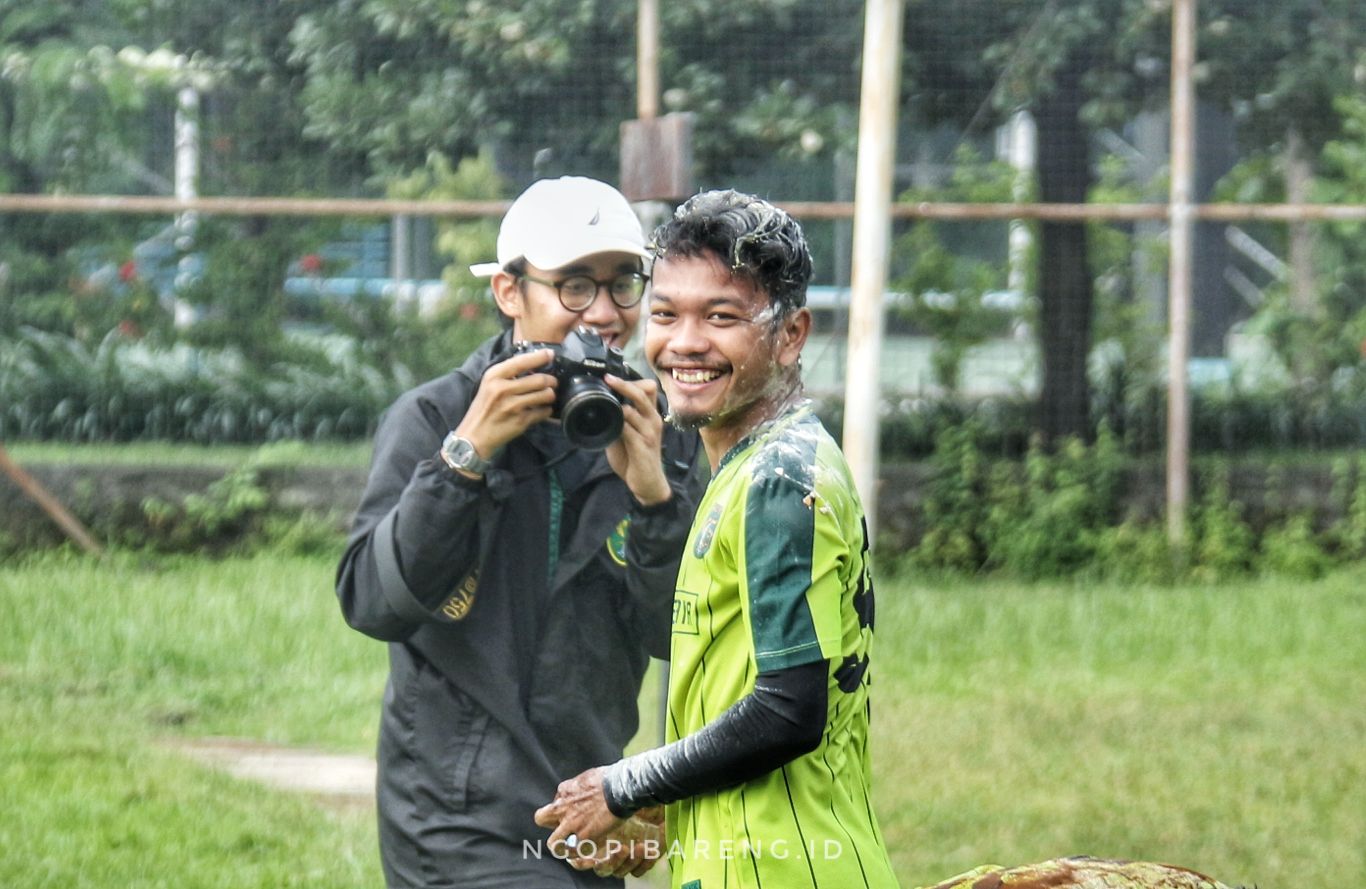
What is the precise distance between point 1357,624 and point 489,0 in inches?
207

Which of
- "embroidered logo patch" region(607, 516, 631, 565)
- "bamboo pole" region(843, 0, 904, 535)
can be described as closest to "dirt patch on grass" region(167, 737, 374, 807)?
"bamboo pole" region(843, 0, 904, 535)

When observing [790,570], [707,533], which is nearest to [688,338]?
[707,533]

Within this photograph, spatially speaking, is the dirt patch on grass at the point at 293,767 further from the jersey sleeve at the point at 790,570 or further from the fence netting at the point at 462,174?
the jersey sleeve at the point at 790,570

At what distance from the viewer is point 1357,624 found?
895cm

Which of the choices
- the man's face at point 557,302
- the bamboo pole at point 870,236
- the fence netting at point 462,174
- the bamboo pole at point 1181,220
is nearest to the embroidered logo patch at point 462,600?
the man's face at point 557,302

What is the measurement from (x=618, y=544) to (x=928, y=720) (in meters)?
4.42

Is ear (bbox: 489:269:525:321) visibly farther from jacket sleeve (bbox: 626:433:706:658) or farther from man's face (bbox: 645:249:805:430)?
man's face (bbox: 645:249:805:430)

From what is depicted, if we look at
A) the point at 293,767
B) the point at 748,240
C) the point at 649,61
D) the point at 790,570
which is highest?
the point at 649,61

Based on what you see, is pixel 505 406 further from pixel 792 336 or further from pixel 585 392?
pixel 792 336

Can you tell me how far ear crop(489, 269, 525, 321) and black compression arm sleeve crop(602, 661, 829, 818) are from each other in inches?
45.4

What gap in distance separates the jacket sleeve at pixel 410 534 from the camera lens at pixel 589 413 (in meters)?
0.18

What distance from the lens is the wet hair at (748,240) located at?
252 cm

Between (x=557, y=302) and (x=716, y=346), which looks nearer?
(x=716, y=346)

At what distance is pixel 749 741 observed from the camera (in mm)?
2320
